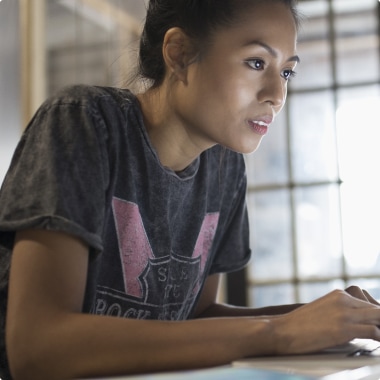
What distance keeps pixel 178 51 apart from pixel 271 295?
8.63 ft

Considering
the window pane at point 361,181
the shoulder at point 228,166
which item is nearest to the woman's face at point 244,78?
the shoulder at point 228,166

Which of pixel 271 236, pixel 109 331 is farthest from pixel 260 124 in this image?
pixel 271 236

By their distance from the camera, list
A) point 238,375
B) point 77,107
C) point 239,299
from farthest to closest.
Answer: point 239,299, point 77,107, point 238,375

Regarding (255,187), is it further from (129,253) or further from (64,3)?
(129,253)

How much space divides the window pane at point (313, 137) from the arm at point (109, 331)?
2.76 m

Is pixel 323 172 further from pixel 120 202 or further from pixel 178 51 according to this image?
pixel 120 202

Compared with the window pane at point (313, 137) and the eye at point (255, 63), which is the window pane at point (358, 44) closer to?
the window pane at point (313, 137)

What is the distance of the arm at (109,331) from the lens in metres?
0.86

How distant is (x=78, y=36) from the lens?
326cm

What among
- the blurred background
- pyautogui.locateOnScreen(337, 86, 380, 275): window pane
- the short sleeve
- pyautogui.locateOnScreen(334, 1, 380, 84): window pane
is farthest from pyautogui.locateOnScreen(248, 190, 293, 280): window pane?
the short sleeve

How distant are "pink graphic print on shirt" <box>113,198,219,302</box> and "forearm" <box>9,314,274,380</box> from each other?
28cm

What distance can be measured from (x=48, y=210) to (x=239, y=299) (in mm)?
2866

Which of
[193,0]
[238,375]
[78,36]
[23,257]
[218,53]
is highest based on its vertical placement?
[78,36]

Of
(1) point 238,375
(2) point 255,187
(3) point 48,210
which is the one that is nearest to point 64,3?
(2) point 255,187
